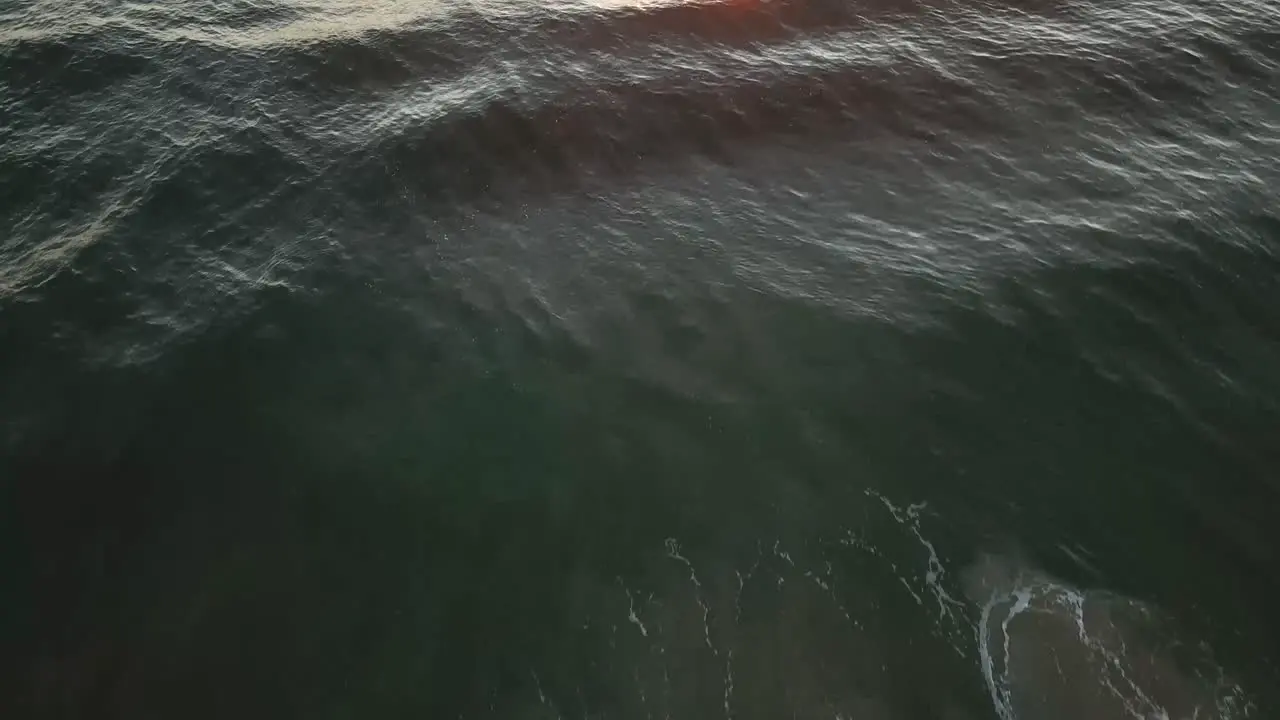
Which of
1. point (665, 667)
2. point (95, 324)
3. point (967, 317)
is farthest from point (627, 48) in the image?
point (665, 667)

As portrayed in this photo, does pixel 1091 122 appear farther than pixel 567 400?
Yes

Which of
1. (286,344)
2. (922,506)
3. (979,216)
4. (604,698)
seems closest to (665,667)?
(604,698)

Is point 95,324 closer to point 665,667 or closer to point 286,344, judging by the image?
point 286,344

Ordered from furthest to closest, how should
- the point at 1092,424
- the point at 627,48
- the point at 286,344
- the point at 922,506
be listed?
the point at 627,48
the point at 286,344
the point at 1092,424
the point at 922,506

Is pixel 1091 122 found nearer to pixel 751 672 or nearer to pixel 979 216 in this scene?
pixel 979 216

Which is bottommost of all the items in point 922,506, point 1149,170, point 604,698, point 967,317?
point 604,698

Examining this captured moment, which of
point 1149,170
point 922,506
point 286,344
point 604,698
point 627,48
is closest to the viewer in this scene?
point 604,698

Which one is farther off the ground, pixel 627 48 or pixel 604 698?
pixel 627 48
